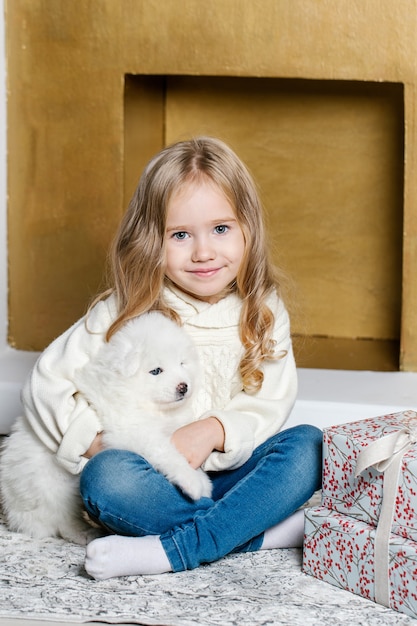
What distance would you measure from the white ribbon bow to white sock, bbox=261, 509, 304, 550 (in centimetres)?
25

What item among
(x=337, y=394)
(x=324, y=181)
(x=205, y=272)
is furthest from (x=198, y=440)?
(x=324, y=181)

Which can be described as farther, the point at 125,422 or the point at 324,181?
the point at 324,181

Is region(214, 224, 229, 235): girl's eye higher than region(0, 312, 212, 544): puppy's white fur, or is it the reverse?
region(214, 224, 229, 235): girl's eye

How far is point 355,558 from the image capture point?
4.60 ft

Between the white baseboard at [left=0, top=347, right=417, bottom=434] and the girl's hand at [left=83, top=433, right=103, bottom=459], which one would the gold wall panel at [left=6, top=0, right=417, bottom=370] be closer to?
the white baseboard at [left=0, top=347, right=417, bottom=434]

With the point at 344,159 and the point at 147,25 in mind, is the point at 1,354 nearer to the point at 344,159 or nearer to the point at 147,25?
the point at 147,25

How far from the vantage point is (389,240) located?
2.80 m

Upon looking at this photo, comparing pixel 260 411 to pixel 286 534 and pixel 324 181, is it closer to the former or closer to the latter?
pixel 286 534

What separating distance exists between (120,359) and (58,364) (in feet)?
0.52

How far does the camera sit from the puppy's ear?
4.95 ft

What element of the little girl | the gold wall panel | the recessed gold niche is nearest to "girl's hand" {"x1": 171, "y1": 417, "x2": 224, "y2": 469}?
the little girl

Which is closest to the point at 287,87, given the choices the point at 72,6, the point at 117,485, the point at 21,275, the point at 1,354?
the point at 72,6

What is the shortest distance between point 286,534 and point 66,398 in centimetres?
46

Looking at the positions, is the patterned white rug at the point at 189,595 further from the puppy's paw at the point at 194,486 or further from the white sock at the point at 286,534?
the puppy's paw at the point at 194,486
